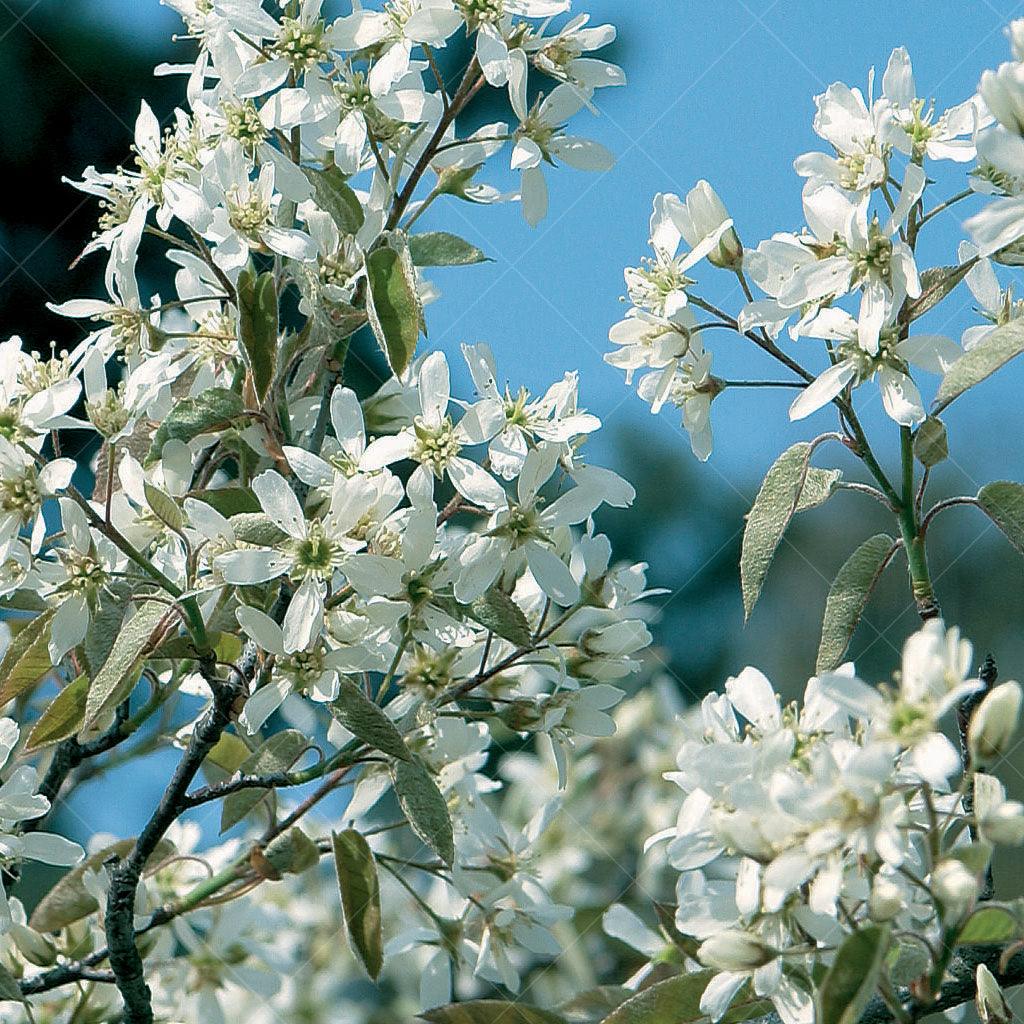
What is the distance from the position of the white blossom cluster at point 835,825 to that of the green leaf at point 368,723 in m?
0.20

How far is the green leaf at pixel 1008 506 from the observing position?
3.10ft

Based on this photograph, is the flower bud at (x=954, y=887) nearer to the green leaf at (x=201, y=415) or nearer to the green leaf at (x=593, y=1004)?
the green leaf at (x=593, y=1004)

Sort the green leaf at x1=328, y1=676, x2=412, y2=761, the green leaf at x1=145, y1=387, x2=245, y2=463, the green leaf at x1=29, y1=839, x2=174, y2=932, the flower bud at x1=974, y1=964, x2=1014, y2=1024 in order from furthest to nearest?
the green leaf at x1=29, y1=839, x2=174, y2=932, the green leaf at x1=145, y1=387, x2=245, y2=463, the green leaf at x1=328, y1=676, x2=412, y2=761, the flower bud at x1=974, y1=964, x2=1014, y2=1024

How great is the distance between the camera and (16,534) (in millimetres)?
955

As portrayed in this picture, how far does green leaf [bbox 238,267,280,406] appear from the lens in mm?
991

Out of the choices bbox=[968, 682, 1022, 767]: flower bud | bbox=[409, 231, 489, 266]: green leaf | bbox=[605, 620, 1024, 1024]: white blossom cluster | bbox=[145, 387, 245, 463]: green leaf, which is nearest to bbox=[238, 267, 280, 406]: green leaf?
bbox=[145, 387, 245, 463]: green leaf

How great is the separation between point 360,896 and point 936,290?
1.90 feet

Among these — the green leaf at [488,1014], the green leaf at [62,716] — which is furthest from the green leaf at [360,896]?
the green leaf at [62,716]

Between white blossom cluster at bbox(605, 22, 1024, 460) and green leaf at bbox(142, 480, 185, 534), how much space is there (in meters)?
0.33

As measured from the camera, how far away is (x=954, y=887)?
2.14 feet

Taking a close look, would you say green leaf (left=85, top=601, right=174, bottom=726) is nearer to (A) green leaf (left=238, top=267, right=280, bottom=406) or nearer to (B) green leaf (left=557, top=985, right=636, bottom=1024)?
(A) green leaf (left=238, top=267, right=280, bottom=406)

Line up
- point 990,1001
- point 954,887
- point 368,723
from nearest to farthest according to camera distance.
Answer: point 954,887
point 990,1001
point 368,723

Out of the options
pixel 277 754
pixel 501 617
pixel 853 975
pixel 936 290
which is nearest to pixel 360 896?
pixel 277 754

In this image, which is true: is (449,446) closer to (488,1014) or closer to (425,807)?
(425,807)
